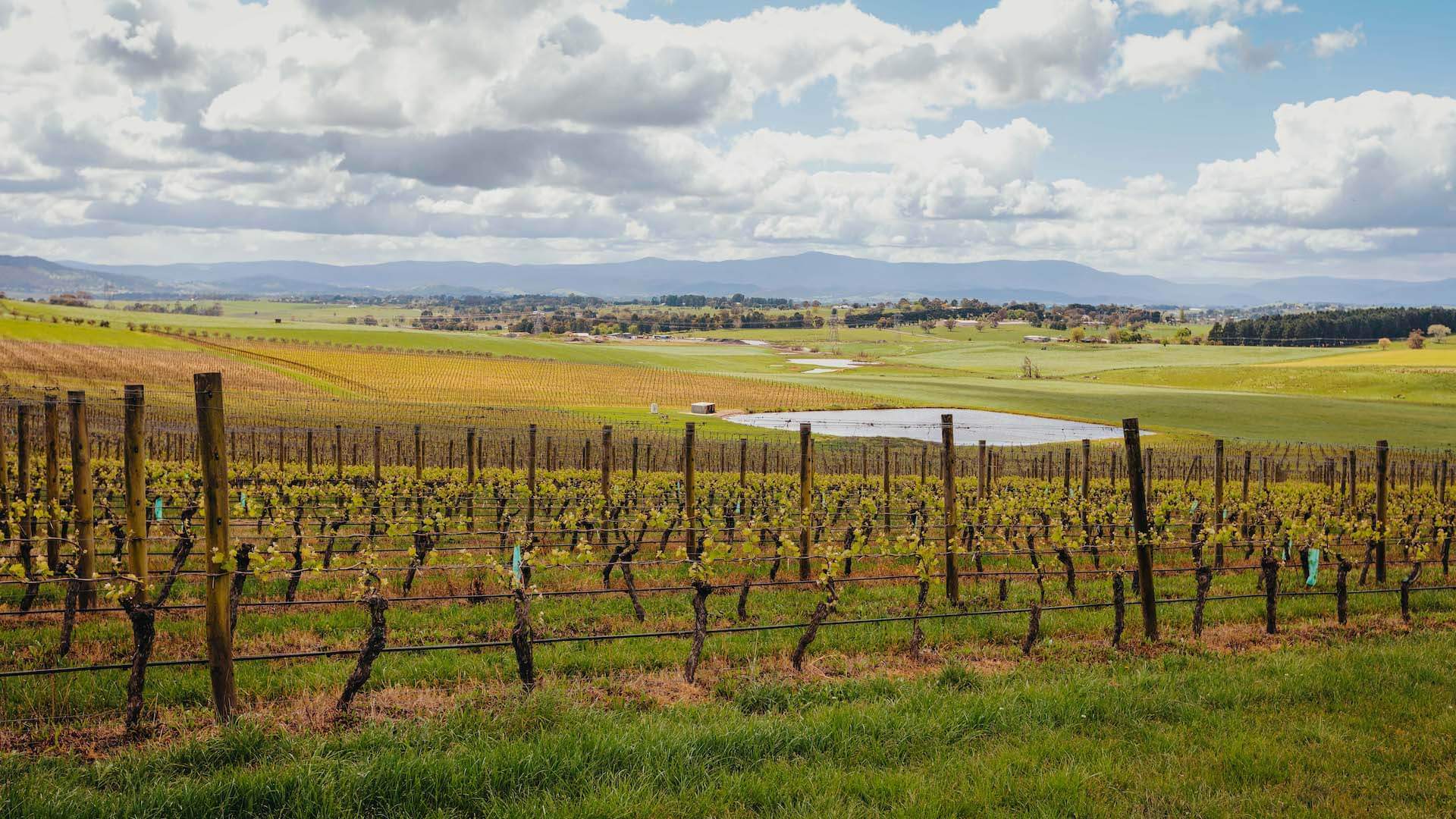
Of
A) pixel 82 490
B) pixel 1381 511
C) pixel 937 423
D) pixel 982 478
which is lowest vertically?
pixel 937 423

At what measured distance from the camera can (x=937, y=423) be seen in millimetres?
49438

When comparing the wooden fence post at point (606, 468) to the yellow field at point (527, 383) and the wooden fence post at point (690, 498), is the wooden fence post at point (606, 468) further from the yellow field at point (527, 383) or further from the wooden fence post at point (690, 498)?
the yellow field at point (527, 383)

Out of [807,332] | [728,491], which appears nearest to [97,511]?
[728,491]

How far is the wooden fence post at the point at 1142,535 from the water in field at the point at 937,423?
123 ft

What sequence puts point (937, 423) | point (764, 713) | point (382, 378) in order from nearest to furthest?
point (764, 713), point (937, 423), point (382, 378)

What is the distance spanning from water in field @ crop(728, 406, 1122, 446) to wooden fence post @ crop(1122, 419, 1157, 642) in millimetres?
37539

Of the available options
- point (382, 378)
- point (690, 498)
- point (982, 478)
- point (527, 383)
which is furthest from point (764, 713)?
point (527, 383)

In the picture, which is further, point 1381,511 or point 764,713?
point 1381,511

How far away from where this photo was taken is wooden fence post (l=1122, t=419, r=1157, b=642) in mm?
10320

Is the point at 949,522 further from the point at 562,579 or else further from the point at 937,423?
the point at 937,423

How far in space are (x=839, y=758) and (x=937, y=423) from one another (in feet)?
145

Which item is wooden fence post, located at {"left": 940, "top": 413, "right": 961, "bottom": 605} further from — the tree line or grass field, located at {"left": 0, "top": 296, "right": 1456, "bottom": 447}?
the tree line

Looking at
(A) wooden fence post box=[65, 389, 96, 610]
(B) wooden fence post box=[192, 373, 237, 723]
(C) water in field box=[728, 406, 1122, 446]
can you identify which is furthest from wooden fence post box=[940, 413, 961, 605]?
(C) water in field box=[728, 406, 1122, 446]

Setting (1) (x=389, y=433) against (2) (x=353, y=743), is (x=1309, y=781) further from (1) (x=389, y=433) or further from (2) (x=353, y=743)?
(1) (x=389, y=433)
